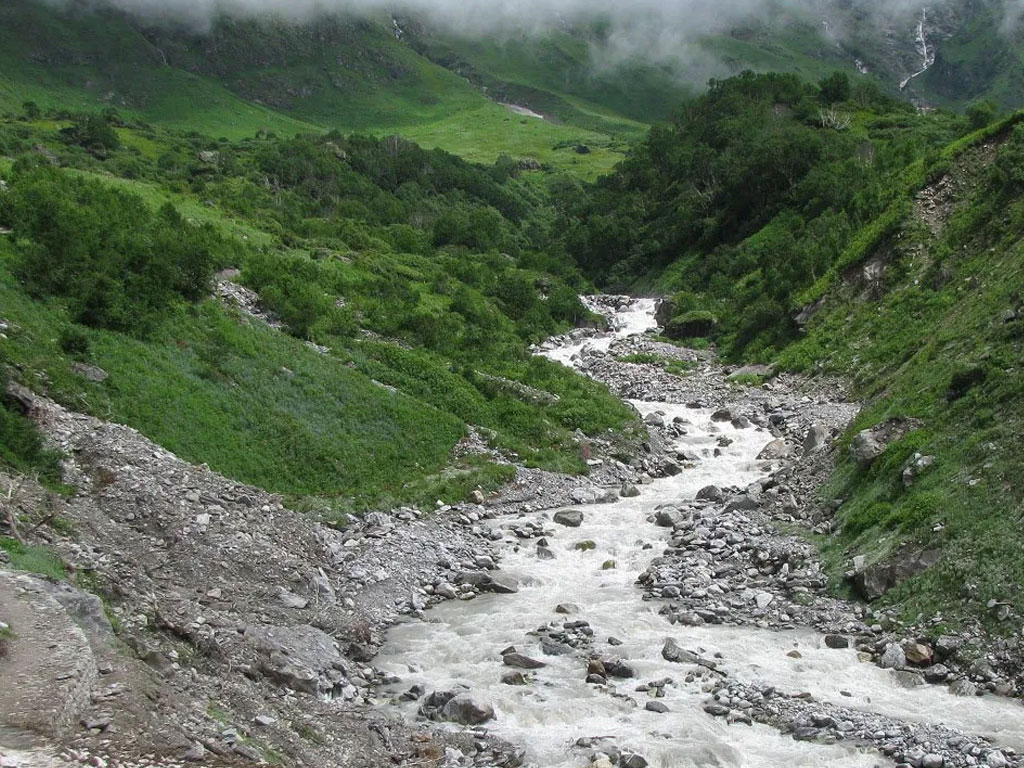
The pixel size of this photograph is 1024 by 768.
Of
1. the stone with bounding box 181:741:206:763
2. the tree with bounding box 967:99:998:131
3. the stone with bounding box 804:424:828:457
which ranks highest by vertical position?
the tree with bounding box 967:99:998:131

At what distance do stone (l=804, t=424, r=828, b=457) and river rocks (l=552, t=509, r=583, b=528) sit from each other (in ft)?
33.5

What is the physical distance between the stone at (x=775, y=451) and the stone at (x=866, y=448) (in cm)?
930

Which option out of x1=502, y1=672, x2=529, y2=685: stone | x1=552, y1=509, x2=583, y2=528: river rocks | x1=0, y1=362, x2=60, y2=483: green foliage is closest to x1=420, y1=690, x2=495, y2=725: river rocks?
x1=502, y1=672, x2=529, y2=685: stone

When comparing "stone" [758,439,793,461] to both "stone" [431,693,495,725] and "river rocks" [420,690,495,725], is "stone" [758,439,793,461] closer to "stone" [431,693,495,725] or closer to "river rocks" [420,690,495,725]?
"river rocks" [420,690,495,725]

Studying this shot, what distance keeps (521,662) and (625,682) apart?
8.81 feet

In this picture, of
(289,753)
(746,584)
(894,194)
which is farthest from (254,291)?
(894,194)

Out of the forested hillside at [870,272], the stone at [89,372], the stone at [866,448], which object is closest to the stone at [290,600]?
the stone at [89,372]

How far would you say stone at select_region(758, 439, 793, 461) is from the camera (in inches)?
1653

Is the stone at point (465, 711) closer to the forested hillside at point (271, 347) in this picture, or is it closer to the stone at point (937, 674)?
the stone at point (937, 674)

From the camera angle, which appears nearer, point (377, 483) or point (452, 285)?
point (377, 483)

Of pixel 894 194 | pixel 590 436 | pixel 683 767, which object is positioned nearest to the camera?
pixel 683 767

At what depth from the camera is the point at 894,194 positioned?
68312 mm

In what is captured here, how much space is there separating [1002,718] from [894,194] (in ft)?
187

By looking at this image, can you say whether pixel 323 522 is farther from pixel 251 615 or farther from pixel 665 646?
pixel 665 646
